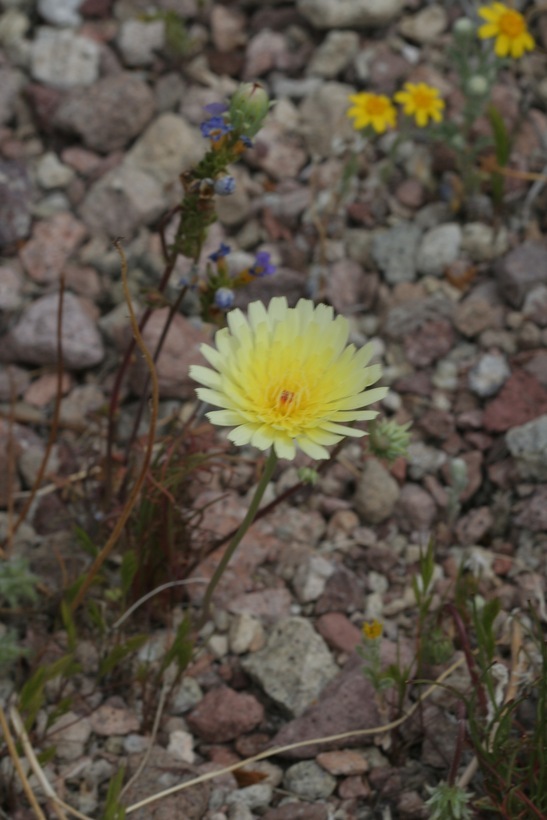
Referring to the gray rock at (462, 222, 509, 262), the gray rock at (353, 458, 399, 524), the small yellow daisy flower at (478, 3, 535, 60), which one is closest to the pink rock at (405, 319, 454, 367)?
the gray rock at (462, 222, 509, 262)

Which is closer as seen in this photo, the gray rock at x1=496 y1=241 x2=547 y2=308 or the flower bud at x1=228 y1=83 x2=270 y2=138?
the flower bud at x1=228 y1=83 x2=270 y2=138

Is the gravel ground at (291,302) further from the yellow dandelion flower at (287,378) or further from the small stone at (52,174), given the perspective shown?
the yellow dandelion flower at (287,378)

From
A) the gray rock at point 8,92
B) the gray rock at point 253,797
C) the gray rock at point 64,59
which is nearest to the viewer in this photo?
the gray rock at point 253,797

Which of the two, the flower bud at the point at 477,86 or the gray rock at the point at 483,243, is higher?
the flower bud at the point at 477,86

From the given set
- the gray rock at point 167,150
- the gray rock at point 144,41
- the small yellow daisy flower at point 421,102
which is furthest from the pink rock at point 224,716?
the gray rock at point 144,41

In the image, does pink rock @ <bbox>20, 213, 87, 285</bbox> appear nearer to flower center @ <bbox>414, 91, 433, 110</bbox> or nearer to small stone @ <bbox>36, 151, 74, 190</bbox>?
small stone @ <bbox>36, 151, 74, 190</bbox>

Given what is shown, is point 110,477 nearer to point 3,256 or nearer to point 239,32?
point 3,256

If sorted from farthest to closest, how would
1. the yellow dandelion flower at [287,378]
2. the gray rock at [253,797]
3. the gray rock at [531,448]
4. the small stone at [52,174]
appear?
the small stone at [52,174] → the gray rock at [531,448] → the gray rock at [253,797] → the yellow dandelion flower at [287,378]

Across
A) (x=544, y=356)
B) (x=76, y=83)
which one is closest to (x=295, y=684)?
(x=544, y=356)
